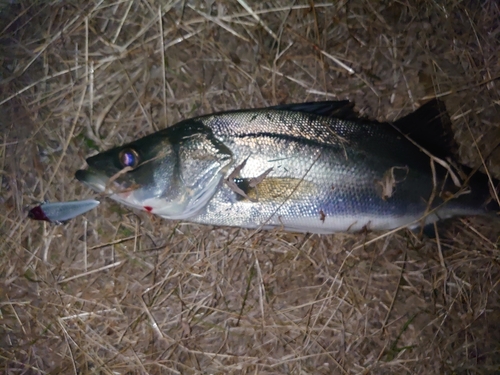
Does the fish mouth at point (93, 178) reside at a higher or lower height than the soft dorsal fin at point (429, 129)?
lower

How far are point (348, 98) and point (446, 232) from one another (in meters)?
1.06

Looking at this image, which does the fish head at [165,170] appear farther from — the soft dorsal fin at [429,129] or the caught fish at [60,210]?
the soft dorsal fin at [429,129]

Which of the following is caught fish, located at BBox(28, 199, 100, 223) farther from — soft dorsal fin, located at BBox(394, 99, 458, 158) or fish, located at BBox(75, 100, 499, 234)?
soft dorsal fin, located at BBox(394, 99, 458, 158)

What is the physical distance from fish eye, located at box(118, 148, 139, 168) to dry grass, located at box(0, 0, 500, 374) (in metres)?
0.40

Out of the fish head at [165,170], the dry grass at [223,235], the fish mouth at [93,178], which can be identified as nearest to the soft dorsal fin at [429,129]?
the dry grass at [223,235]

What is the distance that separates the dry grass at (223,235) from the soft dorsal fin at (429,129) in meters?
0.19

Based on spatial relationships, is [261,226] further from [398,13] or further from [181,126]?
[398,13]

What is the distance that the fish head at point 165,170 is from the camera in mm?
2146

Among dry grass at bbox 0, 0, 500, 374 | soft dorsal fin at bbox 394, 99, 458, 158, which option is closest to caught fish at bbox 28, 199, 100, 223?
dry grass at bbox 0, 0, 500, 374

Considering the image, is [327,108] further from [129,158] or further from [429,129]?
[129,158]

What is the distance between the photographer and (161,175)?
7.09 feet

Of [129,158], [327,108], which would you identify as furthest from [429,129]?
[129,158]

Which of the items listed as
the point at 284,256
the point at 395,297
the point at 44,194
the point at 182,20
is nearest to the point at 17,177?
the point at 44,194

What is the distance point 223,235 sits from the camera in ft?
8.32
